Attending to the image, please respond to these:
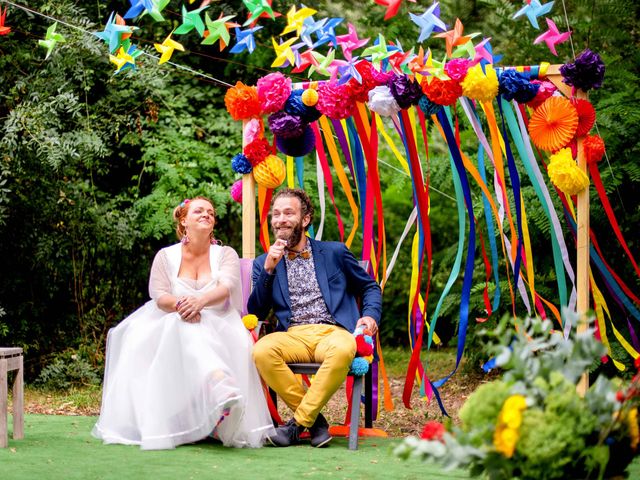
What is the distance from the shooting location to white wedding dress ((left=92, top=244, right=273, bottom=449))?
13.7ft

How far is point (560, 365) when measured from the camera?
235cm

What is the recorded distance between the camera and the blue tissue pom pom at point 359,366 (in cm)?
443

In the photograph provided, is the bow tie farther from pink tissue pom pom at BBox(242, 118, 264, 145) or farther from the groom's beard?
pink tissue pom pom at BBox(242, 118, 264, 145)

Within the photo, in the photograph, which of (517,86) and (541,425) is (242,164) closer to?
(517,86)

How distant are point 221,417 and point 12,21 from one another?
149 inches

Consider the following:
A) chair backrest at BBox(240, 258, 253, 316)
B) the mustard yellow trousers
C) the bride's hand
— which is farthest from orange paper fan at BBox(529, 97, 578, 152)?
the bride's hand

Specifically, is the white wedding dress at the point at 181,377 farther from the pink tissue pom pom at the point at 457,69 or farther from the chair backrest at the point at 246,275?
the pink tissue pom pom at the point at 457,69

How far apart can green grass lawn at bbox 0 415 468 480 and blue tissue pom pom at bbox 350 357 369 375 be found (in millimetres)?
340

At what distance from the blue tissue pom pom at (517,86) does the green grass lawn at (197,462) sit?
177 centimetres

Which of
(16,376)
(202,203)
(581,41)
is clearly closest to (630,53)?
(581,41)

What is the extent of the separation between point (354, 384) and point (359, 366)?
0.31 ft

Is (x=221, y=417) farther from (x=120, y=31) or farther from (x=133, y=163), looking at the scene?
(x=133, y=163)

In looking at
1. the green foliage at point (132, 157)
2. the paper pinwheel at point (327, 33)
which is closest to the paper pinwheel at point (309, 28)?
the paper pinwheel at point (327, 33)

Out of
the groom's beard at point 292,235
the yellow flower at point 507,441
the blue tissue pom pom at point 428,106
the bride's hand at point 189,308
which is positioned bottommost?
the yellow flower at point 507,441
